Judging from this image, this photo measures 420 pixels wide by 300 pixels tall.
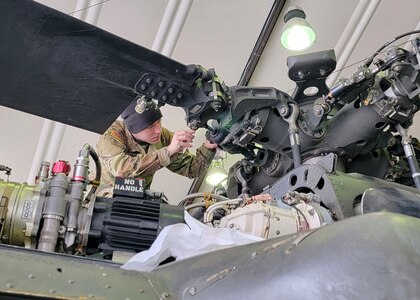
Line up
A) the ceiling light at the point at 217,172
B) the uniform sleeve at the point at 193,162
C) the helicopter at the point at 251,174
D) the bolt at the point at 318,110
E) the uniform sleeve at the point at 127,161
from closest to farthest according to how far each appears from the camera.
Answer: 1. the helicopter at the point at 251,174
2. the bolt at the point at 318,110
3. the uniform sleeve at the point at 127,161
4. the uniform sleeve at the point at 193,162
5. the ceiling light at the point at 217,172

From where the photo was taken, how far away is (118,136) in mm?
2471

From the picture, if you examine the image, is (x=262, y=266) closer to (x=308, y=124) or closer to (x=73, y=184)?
(x=73, y=184)

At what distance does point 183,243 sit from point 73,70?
2.45 feet

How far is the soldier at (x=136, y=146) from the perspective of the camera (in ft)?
7.41

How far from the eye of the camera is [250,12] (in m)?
3.31

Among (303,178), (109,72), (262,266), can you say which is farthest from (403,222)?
(109,72)

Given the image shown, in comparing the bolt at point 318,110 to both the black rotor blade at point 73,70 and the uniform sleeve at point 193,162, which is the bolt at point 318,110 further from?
the uniform sleeve at point 193,162

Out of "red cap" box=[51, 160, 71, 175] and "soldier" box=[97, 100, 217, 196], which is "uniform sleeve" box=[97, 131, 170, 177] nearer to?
"soldier" box=[97, 100, 217, 196]

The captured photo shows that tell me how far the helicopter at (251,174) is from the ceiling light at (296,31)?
92 cm

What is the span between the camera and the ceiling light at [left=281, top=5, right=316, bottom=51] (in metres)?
2.85

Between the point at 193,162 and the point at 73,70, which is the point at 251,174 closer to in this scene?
the point at 193,162

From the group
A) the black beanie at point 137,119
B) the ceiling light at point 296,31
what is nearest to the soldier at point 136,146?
the black beanie at point 137,119

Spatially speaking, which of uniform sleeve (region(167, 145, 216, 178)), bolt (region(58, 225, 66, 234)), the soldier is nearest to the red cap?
bolt (region(58, 225, 66, 234))

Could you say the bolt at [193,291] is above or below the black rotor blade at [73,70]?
below
